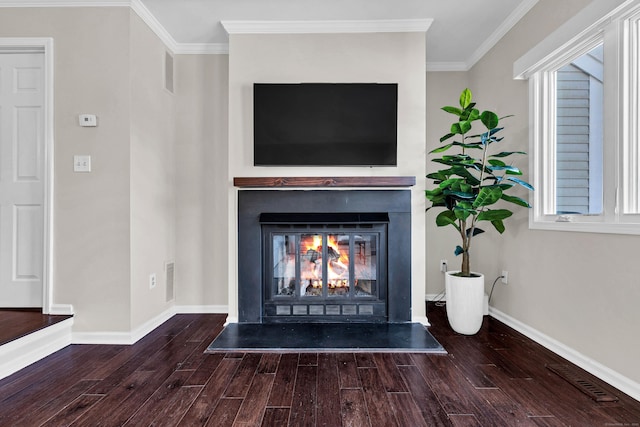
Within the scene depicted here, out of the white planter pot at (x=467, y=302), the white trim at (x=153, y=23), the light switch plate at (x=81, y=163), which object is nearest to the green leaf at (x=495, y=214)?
the white planter pot at (x=467, y=302)

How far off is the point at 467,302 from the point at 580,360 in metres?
0.72

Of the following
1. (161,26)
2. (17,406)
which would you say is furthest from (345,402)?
(161,26)

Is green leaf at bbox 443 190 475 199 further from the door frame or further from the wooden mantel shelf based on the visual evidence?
the door frame

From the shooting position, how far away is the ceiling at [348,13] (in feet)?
8.42

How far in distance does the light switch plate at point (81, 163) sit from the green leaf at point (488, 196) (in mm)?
2887

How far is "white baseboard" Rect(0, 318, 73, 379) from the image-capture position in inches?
77.8

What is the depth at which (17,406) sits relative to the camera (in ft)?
5.48

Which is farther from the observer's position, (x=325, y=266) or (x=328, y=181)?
(x=325, y=266)

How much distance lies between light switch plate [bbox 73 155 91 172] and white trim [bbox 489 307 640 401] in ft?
11.7

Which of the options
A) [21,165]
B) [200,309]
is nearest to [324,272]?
[200,309]

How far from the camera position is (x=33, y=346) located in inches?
84.4

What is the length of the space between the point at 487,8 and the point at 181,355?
11.5 feet

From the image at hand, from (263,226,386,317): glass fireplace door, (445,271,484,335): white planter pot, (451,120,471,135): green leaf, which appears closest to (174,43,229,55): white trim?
(263,226,386,317): glass fireplace door

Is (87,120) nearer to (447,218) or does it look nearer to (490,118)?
(447,218)
